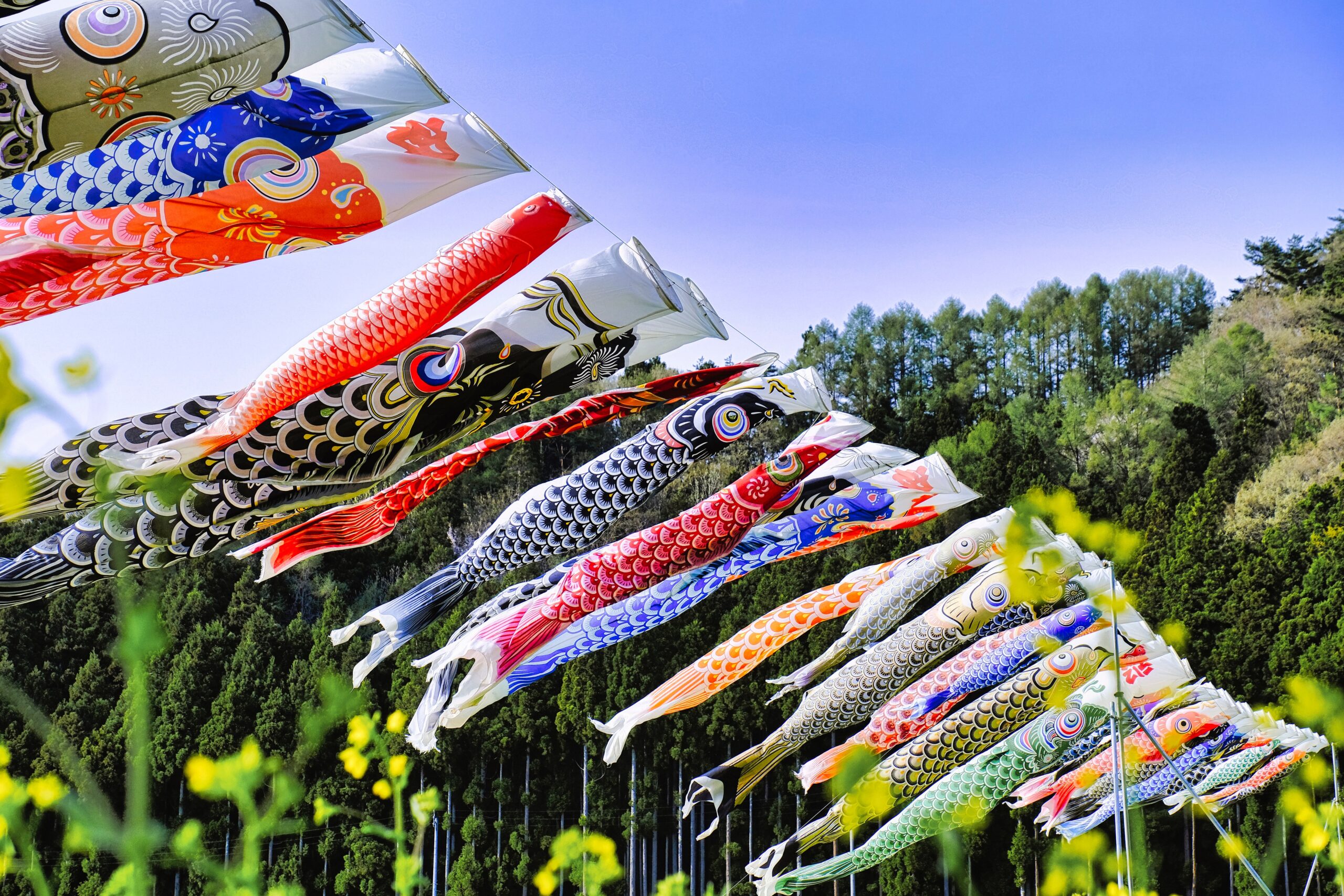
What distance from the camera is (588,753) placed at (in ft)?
35.8

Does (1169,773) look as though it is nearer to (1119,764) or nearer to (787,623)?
(787,623)

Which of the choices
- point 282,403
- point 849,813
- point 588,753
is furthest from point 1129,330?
point 849,813

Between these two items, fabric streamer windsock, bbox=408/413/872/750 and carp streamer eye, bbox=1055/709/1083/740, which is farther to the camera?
carp streamer eye, bbox=1055/709/1083/740

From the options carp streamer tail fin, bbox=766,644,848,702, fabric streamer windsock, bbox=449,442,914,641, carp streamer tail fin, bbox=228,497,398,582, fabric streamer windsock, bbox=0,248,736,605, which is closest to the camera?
fabric streamer windsock, bbox=0,248,736,605

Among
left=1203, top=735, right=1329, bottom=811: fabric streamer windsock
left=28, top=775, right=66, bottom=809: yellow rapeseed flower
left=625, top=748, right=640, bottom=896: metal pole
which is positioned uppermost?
left=28, top=775, right=66, bottom=809: yellow rapeseed flower

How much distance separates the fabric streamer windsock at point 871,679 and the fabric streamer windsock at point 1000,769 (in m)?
0.51

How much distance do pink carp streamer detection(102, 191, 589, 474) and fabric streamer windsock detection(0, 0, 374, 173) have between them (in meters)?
1.04

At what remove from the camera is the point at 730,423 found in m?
5.89

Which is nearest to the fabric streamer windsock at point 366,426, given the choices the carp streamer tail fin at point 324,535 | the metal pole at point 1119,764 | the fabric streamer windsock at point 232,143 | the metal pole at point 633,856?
the carp streamer tail fin at point 324,535

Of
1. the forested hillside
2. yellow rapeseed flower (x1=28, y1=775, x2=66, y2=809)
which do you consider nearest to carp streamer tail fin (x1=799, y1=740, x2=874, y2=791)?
the forested hillside

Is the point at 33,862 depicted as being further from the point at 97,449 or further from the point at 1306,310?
the point at 1306,310

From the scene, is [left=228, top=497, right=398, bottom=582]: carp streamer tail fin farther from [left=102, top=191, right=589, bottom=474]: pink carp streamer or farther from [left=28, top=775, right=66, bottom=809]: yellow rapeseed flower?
[left=28, top=775, right=66, bottom=809]: yellow rapeseed flower

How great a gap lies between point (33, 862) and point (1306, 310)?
20446 mm

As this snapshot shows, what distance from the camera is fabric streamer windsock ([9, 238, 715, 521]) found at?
4309mm
